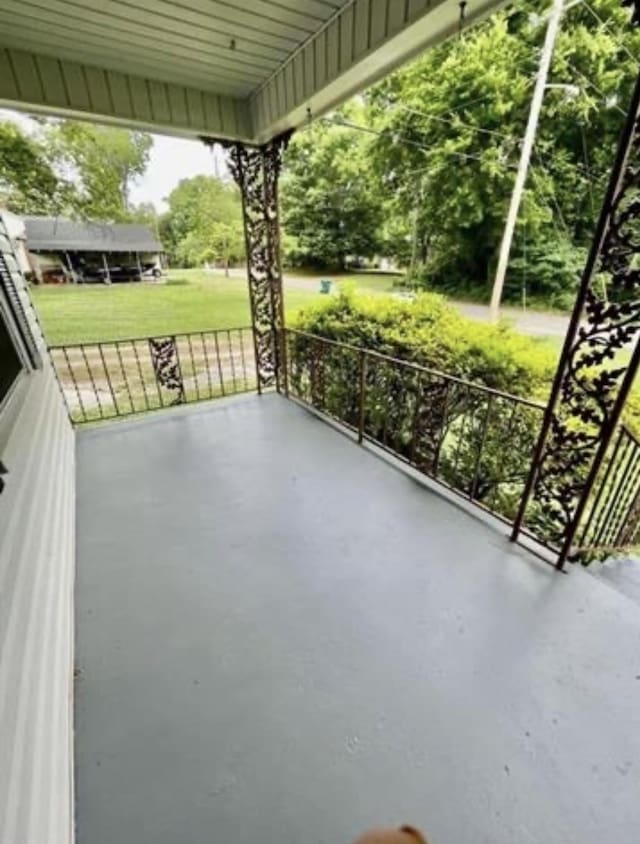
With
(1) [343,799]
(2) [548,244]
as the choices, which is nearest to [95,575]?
(1) [343,799]

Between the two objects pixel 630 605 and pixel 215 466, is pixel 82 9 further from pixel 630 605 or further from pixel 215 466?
pixel 630 605

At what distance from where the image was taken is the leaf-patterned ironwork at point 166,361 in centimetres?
393

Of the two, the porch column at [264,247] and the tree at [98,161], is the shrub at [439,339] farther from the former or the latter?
the tree at [98,161]

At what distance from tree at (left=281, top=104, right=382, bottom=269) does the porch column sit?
9508 millimetres

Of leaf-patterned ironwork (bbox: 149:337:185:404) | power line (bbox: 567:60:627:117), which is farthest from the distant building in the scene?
power line (bbox: 567:60:627:117)

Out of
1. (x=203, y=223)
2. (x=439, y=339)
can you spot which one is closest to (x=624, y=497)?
(x=439, y=339)

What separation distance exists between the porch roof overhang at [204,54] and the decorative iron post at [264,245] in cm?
39

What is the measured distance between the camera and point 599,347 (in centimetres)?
166

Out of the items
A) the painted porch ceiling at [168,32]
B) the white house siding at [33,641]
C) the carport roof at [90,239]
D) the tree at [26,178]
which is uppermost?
the painted porch ceiling at [168,32]

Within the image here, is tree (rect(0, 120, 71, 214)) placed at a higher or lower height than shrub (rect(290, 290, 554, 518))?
higher

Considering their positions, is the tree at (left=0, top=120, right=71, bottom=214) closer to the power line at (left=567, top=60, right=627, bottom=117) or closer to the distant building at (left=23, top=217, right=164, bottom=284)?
the distant building at (left=23, top=217, right=164, bottom=284)

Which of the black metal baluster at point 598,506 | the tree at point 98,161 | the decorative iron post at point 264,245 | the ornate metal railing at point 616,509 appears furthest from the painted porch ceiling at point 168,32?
the tree at point 98,161

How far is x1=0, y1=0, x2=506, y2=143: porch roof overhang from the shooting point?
1821 millimetres

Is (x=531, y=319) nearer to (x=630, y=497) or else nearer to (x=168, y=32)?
(x=630, y=497)
